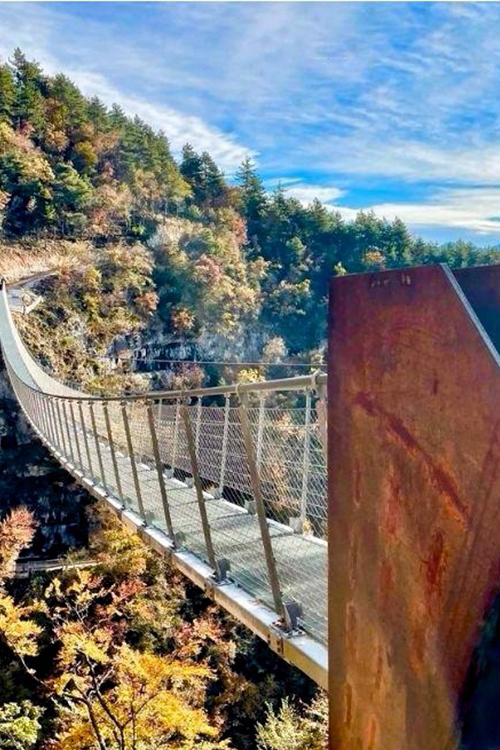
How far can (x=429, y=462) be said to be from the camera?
0.33m

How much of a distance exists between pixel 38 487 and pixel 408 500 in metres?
12.8

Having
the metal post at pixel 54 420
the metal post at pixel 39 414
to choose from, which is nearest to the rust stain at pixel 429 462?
the metal post at pixel 54 420

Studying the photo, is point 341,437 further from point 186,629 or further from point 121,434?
point 186,629

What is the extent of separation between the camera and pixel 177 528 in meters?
2.25

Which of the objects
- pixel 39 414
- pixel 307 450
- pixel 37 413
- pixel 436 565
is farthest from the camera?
pixel 37 413

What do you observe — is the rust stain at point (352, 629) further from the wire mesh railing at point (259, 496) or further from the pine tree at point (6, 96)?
the pine tree at point (6, 96)

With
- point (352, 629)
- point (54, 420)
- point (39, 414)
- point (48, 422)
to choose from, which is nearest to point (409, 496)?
point (352, 629)

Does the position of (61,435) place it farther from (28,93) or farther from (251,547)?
(28,93)

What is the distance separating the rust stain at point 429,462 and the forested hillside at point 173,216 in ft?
58.8

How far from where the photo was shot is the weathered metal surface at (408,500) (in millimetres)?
298

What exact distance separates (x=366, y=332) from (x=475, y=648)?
0.19 meters

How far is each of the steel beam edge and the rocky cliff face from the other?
33.5ft

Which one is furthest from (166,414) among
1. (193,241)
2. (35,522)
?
(193,241)

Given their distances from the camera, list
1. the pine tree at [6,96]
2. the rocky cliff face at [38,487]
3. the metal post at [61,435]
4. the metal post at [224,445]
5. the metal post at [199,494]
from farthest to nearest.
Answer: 1. the pine tree at [6,96]
2. the rocky cliff face at [38,487]
3. the metal post at [61,435]
4. the metal post at [224,445]
5. the metal post at [199,494]
